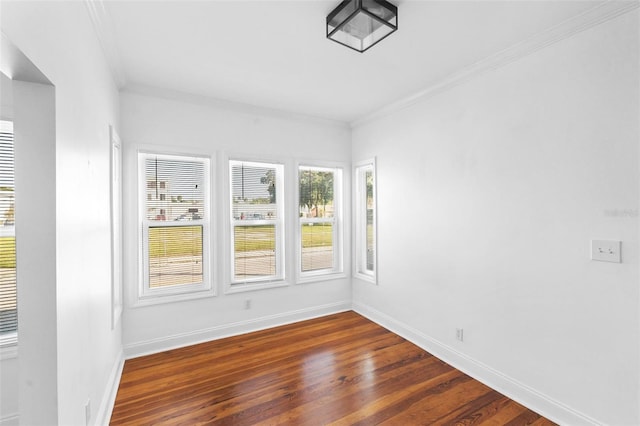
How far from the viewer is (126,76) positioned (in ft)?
9.24

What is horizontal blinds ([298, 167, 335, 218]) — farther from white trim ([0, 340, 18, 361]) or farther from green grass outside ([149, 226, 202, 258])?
white trim ([0, 340, 18, 361])

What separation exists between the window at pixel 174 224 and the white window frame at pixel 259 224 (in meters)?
0.24

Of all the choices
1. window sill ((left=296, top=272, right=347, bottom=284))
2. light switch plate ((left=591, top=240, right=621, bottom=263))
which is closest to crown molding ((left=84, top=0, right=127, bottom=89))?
window sill ((left=296, top=272, right=347, bottom=284))

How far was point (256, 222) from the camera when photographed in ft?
12.4

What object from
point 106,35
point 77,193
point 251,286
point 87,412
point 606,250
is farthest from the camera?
point 251,286

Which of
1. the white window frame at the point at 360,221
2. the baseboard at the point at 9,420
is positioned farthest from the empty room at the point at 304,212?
the white window frame at the point at 360,221

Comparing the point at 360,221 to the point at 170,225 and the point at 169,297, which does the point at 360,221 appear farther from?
the point at 169,297

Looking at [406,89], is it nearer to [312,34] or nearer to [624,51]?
[312,34]

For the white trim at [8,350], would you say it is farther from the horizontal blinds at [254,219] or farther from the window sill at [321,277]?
the window sill at [321,277]

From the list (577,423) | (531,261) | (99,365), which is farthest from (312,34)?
(577,423)

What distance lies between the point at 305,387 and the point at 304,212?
2.18m

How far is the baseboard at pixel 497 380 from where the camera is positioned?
6.87 feet

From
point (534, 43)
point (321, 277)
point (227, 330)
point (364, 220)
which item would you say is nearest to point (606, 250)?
point (534, 43)

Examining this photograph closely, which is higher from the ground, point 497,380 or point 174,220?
point 174,220
